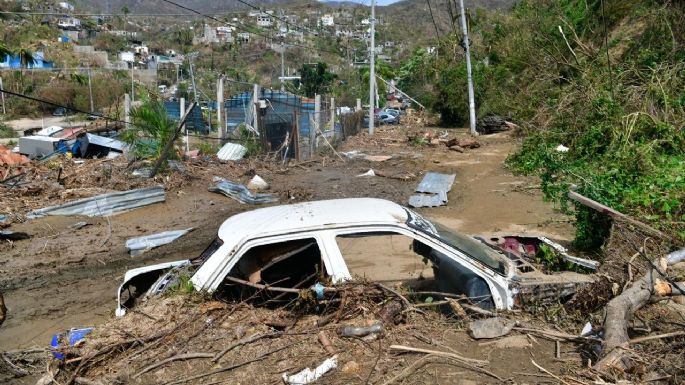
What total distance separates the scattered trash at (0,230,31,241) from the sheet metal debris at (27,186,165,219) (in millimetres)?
1097

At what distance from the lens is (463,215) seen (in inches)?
485

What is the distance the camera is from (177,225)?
37.5 ft

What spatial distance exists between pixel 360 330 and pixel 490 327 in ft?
3.06

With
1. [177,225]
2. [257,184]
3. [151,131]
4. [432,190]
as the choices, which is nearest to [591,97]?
[432,190]

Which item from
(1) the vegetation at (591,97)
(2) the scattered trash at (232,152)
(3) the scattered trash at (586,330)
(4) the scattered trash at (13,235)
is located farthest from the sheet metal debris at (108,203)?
(3) the scattered trash at (586,330)

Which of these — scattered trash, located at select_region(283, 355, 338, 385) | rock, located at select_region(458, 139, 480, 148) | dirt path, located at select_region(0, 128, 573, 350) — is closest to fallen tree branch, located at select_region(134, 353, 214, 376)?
scattered trash, located at select_region(283, 355, 338, 385)

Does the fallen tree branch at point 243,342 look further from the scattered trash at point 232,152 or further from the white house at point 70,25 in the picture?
the white house at point 70,25

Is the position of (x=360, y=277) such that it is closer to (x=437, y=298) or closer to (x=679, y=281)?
(x=437, y=298)

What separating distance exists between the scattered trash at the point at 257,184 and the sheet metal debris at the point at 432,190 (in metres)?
3.59

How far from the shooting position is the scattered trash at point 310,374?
3615mm

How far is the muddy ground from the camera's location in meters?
7.65

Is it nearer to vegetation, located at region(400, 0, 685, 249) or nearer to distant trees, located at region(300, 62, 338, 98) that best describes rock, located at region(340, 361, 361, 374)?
vegetation, located at region(400, 0, 685, 249)

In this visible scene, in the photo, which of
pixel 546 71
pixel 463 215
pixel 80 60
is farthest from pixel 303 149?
pixel 80 60

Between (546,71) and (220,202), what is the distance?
46.6 ft
